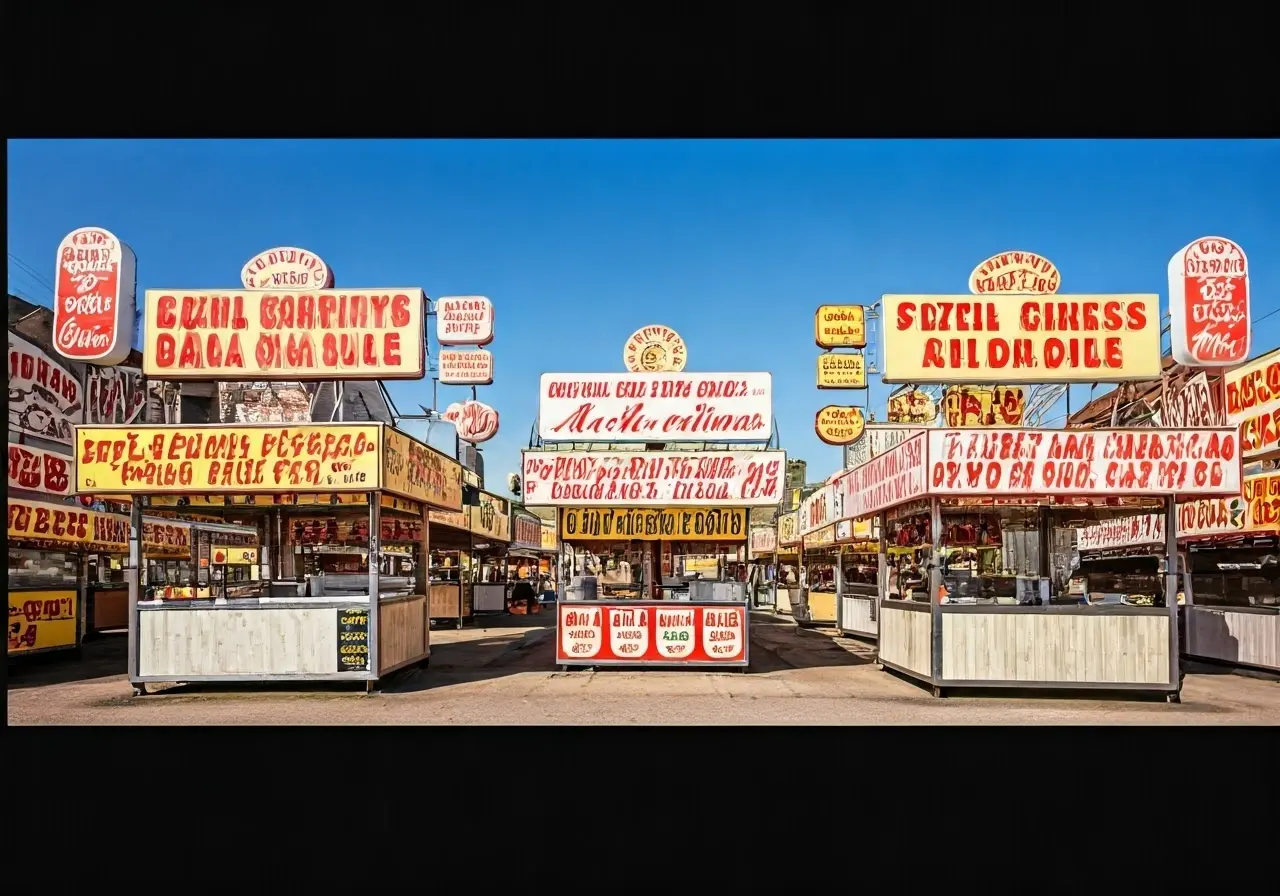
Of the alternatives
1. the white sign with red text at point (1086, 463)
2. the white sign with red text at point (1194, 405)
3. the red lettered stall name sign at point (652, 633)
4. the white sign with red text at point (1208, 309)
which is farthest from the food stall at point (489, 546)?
the white sign with red text at point (1208, 309)

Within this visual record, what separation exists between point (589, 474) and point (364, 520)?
7.06 metres

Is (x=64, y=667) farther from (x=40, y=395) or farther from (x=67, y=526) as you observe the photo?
(x=40, y=395)

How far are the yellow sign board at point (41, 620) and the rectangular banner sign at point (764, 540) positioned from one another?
26.8 m

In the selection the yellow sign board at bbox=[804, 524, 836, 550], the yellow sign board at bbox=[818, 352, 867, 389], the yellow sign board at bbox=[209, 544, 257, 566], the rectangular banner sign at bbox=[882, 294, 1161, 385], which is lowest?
the yellow sign board at bbox=[209, 544, 257, 566]

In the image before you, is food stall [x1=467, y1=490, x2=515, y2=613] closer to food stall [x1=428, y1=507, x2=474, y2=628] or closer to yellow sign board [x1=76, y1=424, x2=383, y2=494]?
food stall [x1=428, y1=507, x2=474, y2=628]

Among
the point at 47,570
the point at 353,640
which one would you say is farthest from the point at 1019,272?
the point at 47,570

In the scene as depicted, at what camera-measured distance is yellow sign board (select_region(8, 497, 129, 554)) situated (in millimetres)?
17250

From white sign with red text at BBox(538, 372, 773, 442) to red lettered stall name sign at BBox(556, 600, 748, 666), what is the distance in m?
2.94

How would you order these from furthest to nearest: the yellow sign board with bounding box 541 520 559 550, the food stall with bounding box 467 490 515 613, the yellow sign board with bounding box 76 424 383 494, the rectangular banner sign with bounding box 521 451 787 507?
the yellow sign board with bounding box 541 520 559 550 → the food stall with bounding box 467 490 515 613 → the rectangular banner sign with bounding box 521 451 787 507 → the yellow sign board with bounding box 76 424 383 494

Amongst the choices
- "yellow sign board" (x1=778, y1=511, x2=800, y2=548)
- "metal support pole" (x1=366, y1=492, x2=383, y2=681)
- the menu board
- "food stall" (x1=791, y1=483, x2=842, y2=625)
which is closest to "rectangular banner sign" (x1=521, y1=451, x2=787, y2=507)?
"metal support pole" (x1=366, y1=492, x2=383, y2=681)

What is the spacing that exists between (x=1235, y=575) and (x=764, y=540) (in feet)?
82.4

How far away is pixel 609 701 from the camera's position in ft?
44.6
